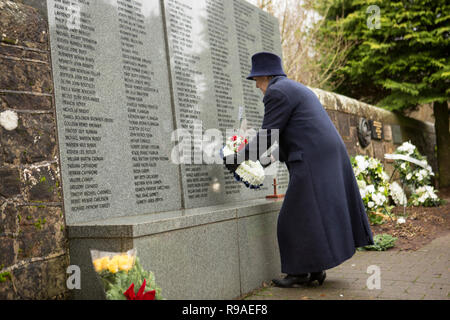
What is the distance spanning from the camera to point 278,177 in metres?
6.24

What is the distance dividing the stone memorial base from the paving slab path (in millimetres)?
299

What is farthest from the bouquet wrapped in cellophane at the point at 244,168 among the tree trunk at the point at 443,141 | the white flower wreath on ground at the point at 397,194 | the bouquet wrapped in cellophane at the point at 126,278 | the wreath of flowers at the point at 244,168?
the tree trunk at the point at 443,141

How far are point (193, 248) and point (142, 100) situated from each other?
142cm

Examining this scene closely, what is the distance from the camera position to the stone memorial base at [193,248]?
120 inches

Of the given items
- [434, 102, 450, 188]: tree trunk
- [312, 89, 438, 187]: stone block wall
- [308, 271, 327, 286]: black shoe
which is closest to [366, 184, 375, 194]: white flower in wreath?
[312, 89, 438, 187]: stone block wall

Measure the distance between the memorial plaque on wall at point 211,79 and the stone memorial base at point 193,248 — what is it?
2.15 ft

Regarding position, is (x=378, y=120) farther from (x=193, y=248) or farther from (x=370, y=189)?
(x=193, y=248)

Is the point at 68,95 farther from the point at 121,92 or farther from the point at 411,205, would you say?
the point at 411,205

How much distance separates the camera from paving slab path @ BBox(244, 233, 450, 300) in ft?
12.3

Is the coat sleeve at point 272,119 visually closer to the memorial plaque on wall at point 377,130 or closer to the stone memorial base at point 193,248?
the stone memorial base at point 193,248

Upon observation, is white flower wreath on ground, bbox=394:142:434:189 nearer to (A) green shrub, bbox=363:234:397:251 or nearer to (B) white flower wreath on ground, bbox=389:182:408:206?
(B) white flower wreath on ground, bbox=389:182:408:206

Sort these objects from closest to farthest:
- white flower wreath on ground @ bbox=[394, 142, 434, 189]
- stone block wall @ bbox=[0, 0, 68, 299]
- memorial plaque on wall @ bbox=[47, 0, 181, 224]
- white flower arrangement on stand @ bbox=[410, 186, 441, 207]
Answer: stone block wall @ bbox=[0, 0, 68, 299], memorial plaque on wall @ bbox=[47, 0, 181, 224], white flower wreath on ground @ bbox=[394, 142, 434, 189], white flower arrangement on stand @ bbox=[410, 186, 441, 207]
